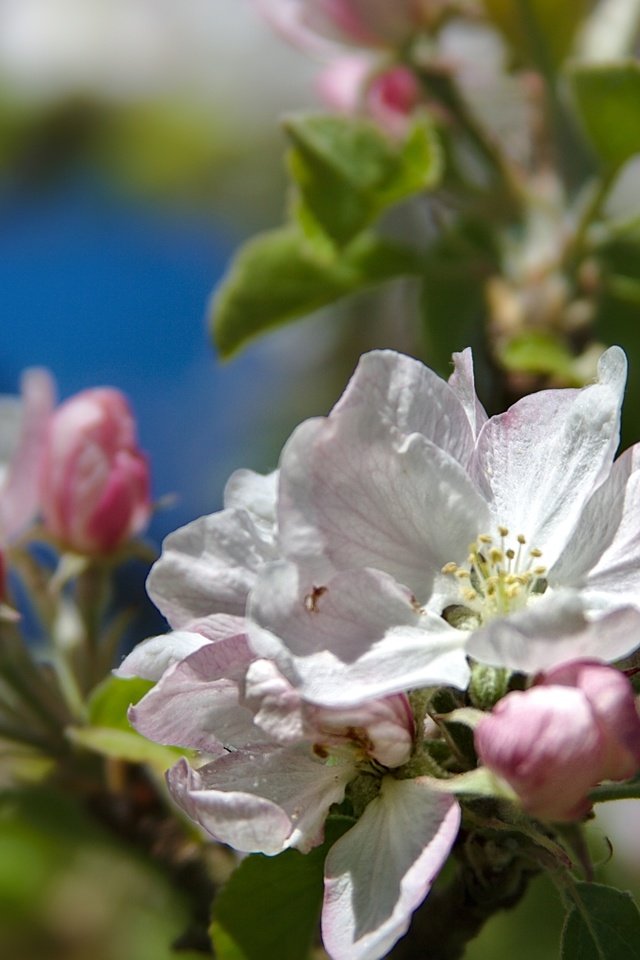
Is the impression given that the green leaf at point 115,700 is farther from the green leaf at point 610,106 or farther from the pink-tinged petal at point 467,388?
the green leaf at point 610,106

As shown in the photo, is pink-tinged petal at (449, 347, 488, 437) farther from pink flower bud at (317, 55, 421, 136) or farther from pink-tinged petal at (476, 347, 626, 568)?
pink flower bud at (317, 55, 421, 136)

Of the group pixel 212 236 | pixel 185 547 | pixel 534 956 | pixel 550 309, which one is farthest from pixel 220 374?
pixel 185 547

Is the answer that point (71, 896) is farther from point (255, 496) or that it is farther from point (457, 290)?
point (255, 496)

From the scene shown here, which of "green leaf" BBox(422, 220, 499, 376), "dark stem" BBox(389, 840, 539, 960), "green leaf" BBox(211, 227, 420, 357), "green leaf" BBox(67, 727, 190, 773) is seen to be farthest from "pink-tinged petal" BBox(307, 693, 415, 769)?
"green leaf" BBox(422, 220, 499, 376)

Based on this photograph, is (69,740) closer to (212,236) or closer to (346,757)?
(346,757)

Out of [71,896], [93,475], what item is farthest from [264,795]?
[71,896]
